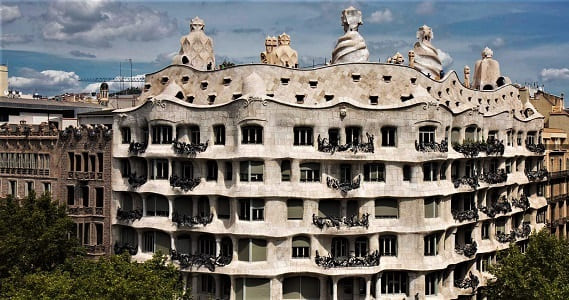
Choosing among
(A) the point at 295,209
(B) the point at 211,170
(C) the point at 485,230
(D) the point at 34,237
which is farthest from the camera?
(C) the point at 485,230

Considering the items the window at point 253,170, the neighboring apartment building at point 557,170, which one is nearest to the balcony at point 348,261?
the window at point 253,170

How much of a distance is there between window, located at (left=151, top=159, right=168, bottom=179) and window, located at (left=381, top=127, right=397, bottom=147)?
18108 millimetres

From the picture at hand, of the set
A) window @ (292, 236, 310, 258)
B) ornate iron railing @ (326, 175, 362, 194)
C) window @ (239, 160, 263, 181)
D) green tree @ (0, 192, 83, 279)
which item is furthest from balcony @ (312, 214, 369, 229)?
green tree @ (0, 192, 83, 279)

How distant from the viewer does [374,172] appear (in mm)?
53312

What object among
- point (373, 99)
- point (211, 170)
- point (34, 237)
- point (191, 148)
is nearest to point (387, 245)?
point (373, 99)

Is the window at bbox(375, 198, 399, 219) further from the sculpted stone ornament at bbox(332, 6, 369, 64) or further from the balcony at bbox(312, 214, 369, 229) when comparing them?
the sculpted stone ornament at bbox(332, 6, 369, 64)

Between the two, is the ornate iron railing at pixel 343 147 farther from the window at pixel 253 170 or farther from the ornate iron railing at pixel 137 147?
the ornate iron railing at pixel 137 147

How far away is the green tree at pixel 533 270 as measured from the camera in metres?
50.8

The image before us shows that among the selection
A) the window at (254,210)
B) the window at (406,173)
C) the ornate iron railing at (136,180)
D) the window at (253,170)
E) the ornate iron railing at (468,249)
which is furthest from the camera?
the ornate iron railing at (468,249)

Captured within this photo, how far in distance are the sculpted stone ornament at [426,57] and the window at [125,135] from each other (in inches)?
1136

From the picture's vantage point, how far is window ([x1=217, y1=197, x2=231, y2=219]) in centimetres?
5353

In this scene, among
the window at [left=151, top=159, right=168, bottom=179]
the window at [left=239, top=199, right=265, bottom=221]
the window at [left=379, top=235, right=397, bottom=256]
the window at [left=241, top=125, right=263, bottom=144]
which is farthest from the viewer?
the window at [left=151, top=159, right=168, bottom=179]

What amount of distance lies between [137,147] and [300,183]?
14.7 m

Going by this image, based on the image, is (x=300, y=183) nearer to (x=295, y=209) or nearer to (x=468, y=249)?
(x=295, y=209)
